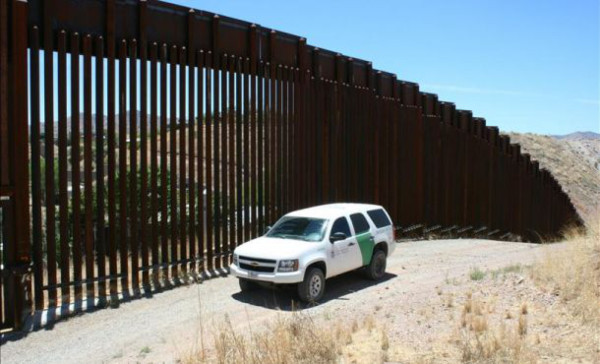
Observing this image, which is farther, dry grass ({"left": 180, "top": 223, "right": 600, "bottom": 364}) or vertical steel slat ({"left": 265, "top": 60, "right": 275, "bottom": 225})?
vertical steel slat ({"left": 265, "top": 60, "right": 275, "bottom": 225})

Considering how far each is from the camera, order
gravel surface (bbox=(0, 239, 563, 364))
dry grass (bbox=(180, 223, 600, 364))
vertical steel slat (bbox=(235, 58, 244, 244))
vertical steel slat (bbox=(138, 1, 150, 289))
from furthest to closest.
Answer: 1. vertical steel slat (bbox=(235, 58, 244, 244))
2. vertical steel slat (bbox=(138, 1, 150, 289))
3. gravel surface (bbox=(0, 239, 563, 364))
4. dry grass (bbox=(180, 223, 600, 364))

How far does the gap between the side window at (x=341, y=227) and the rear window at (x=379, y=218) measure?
39.3 inches

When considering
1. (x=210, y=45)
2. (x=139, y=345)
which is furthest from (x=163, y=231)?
(x=210, y=45)

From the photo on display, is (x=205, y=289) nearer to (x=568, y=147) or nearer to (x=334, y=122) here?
(x=334, y=122)

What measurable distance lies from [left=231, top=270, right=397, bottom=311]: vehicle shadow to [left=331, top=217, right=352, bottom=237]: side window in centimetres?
116

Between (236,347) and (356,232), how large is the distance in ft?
15.8

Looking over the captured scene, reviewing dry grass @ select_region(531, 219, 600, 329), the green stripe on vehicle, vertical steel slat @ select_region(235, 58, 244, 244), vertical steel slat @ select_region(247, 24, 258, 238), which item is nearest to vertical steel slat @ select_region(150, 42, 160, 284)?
vertical steel slat @ select_region(235, 58, 244, 244)

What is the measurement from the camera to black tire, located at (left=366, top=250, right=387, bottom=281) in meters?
11.8

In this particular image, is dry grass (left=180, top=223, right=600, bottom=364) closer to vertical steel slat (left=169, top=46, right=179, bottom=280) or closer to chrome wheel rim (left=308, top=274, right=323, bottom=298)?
chrome wheel rim (left=308, top=274, right=323, bottom=298)

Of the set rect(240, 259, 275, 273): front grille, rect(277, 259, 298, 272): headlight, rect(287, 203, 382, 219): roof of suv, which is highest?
rect(287, 203, 382, 219): roof of suv

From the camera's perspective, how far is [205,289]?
1130 cm

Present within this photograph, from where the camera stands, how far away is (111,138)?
1079cm

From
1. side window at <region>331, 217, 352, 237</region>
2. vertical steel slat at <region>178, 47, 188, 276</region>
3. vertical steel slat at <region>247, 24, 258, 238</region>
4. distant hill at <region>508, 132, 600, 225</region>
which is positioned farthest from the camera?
distant hill at <region>508, 132, 600, 225</region>

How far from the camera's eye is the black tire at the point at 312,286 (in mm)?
9958
